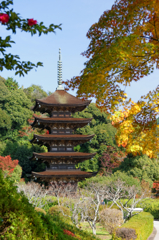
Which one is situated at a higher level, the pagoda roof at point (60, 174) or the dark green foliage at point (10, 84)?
the dark green foliage at point (10, 84)

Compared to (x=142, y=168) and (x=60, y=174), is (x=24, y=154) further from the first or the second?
(x=142, y=168)

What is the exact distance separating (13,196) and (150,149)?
14.9 ft

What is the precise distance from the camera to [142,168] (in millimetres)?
24281

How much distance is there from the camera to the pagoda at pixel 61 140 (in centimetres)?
2038

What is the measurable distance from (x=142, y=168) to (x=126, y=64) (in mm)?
19871

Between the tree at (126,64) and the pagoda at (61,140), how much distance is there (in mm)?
13795

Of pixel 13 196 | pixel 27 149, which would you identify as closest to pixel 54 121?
pixel 27 149

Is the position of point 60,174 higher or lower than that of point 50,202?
higher

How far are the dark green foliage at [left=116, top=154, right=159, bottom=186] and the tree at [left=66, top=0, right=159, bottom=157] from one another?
57.1 ft

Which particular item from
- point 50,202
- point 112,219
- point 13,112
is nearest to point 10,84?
point 13,112

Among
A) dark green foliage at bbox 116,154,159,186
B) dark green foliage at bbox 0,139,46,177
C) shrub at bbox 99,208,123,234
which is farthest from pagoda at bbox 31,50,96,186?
dark green foliage at bbox 0,139,46,177

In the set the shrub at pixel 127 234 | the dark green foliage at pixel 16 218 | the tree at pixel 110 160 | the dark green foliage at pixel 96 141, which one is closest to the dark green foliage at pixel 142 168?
the tree at pixel 110 160

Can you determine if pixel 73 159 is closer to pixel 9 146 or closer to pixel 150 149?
pixel 9 146

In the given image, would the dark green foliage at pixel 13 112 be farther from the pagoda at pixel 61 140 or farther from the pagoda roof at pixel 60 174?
the pagoda roof at pixel 60 174
